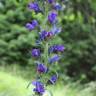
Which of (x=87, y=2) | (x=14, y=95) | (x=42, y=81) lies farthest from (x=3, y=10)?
(x=42, y=81)

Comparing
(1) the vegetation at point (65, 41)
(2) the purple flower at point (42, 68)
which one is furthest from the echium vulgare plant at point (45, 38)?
(1) the vegetation at point (65, 41)

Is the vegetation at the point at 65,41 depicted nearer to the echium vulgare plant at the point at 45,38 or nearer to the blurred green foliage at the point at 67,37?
the blurred green foliage at the point at 67,37

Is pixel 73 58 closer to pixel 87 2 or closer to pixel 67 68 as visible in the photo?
pixel 67 68

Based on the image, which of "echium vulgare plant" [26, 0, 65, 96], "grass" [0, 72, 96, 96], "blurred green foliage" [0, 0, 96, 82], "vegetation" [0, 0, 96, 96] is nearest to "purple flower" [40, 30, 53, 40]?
"echium vulgare plant" [26, 0, 65, 96]

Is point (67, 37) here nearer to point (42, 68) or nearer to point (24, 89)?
point (24, 89)

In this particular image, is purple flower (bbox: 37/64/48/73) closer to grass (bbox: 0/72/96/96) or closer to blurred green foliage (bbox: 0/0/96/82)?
grass (bbox: 0/72/96/96)

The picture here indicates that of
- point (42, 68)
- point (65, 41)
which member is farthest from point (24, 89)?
point (65, 41)
